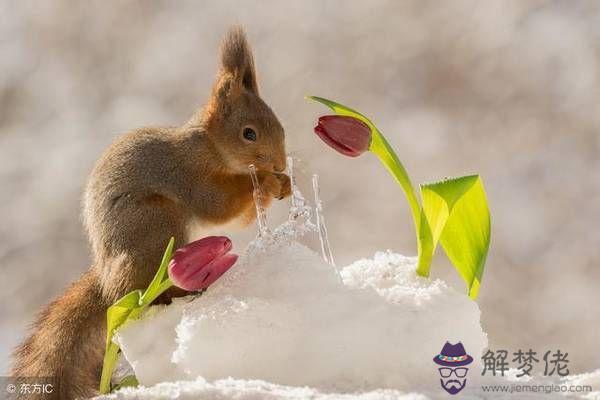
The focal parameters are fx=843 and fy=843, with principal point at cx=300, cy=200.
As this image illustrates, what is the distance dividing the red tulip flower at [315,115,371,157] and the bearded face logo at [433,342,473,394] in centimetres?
19

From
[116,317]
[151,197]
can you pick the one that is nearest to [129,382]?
[116,317]

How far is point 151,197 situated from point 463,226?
0.30 m

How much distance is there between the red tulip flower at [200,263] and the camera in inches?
26.3

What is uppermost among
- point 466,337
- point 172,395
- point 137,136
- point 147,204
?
point 137,136

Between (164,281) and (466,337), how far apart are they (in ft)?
0.82

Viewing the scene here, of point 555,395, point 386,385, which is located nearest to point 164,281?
point 386,385

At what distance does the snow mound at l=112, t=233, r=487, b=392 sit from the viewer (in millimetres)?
622

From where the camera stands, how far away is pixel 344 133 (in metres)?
0.74

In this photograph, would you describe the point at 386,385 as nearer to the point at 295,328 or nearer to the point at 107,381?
the point at 295,328

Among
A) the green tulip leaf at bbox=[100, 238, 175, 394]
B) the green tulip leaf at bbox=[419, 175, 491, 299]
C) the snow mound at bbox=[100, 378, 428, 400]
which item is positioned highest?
the green tulip leaf at bbox=[419, 175, 491, 299]

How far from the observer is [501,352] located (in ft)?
2.38

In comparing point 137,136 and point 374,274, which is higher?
point 137,136

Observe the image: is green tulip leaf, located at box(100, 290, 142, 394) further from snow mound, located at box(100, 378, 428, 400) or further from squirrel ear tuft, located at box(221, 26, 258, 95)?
squirrel ear tuft, located at box(221, 26, 258, 95)

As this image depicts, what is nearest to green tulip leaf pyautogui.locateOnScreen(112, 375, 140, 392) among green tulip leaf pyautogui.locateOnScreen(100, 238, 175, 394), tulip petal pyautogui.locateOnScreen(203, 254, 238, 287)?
green tulip leaf pyautogui.locateOnScreen(100, 238, 175, 394)
